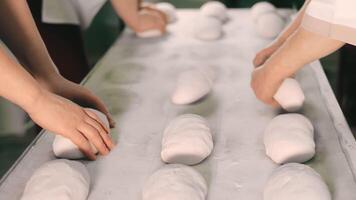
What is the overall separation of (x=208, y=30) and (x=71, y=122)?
35.4 inches

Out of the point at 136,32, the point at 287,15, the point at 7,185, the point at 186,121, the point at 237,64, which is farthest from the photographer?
the point at 287,15

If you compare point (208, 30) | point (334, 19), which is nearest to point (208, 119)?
point (334, 19)

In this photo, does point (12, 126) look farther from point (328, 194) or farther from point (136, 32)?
point (328, 194)

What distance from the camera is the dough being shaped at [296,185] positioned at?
830 millimetres

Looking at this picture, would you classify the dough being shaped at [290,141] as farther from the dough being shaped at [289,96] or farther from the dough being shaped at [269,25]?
the dough being shaped at [269,25]

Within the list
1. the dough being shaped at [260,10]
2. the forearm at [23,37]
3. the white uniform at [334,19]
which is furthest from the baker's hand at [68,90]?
the dough being shaped at [260,10]

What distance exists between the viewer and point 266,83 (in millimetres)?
1096

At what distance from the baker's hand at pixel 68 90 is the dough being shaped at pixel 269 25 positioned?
2.57 ft

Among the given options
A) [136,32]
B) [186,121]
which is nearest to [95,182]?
[186,121]

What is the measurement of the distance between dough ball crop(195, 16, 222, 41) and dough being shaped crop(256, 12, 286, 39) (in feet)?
0.50

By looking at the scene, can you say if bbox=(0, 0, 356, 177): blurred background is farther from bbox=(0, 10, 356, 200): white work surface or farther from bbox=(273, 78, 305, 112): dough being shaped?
bbox=(273, 78, 305, 112): dough being shaped

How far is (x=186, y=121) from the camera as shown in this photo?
108 cm

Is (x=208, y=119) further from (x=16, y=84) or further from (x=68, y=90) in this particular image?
(x=16, y=84)

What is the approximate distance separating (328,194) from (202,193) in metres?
0.23
